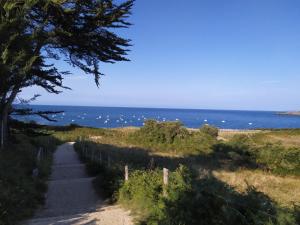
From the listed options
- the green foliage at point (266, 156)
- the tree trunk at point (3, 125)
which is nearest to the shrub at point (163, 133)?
the green foliage at point (266, 156)

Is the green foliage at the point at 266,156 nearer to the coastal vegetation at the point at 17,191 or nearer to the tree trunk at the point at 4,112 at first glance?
the coastal vegetation at the point at 17,191

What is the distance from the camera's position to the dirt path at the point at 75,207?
11.2 metres

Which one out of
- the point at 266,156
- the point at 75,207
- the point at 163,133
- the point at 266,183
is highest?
the point at 163,133

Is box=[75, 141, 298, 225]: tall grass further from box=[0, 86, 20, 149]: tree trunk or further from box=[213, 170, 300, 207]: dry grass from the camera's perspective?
box=[0, 86, 20, 149]: tree trunk

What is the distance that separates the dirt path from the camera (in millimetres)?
11219

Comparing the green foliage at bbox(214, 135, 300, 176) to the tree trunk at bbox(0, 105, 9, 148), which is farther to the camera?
the green foliage at bbox(214, 135, 300, 176)

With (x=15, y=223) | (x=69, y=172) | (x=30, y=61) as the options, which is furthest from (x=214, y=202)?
(x=69, y=172)

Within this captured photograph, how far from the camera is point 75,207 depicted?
577 inches

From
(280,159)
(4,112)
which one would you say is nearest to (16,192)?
(4,112)

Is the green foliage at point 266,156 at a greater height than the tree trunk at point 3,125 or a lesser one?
lesser

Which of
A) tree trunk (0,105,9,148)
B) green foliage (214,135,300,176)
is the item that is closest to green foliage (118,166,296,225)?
tree trunk (0,105,9,148)

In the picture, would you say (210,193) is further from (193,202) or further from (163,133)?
(163,133)

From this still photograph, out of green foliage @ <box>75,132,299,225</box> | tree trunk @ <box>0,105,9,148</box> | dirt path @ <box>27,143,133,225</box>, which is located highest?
tree trunk @ <box>0,105,9,148</box>

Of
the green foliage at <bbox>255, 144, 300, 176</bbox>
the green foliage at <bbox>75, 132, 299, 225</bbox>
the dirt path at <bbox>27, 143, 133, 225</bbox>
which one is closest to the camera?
the green foliage at <bbox>75, 132, 299, 225</bbox>
